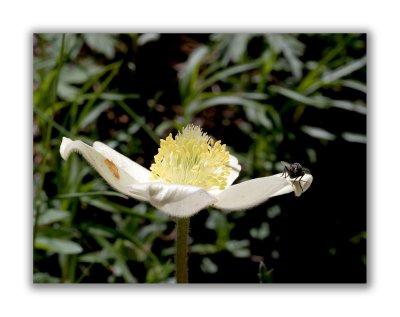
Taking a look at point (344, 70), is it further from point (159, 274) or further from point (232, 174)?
point (159, 274)

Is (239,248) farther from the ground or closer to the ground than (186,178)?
closer to the ground

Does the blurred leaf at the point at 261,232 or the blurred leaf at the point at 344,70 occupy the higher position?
the blurred leaf at the point at 344,70

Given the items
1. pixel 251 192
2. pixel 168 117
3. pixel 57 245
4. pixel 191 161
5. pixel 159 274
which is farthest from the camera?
A: pixel 168 117

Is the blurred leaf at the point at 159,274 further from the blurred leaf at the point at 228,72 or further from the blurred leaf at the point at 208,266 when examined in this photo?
the blurred leaf at the point at 228,72

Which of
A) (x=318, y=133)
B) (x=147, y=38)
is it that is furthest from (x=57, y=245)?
(x=318, y=133)

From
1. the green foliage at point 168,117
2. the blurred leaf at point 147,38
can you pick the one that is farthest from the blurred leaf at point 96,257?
the blurred leaf at point 147,38

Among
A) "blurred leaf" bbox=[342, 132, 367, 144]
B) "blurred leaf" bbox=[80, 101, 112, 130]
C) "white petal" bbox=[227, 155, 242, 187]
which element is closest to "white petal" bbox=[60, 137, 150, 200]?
"white petal" bbox=[227, 155, 242, 187]
